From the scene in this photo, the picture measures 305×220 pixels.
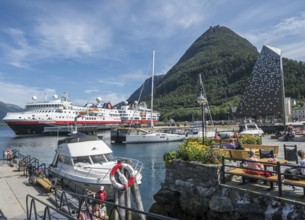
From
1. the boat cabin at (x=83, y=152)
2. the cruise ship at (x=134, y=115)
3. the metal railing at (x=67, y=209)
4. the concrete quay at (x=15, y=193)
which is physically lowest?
the concrete quay at (x=15, y=193)

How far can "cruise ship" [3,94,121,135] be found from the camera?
88.0 metres

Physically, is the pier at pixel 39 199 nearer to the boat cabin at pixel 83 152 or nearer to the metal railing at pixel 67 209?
the metal railing at pixel 67 209

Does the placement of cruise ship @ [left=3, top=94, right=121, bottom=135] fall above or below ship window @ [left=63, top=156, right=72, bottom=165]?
above

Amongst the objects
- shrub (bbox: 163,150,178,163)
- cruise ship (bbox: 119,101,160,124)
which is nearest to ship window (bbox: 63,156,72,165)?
shrub (bbox: 163,150,178,163)

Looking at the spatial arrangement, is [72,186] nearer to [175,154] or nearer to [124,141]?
[175,154]

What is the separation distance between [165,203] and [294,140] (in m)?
21.7

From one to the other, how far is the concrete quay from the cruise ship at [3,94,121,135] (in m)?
69.9

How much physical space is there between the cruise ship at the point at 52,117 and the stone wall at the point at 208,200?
77019mm

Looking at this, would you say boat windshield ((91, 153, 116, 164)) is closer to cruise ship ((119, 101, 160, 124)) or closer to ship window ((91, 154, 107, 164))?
ship window ((91, 154, 107, 164))

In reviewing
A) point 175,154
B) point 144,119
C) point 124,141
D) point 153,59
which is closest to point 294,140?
point 175,154

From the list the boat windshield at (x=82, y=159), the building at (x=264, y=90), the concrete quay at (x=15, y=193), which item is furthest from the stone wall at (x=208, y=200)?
the building at (x=264, y=90)

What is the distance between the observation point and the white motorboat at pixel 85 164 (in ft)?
52.7

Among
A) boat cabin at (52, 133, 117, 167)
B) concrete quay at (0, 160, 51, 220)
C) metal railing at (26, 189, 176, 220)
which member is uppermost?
boat cabin at (52, 133, 117, 167)

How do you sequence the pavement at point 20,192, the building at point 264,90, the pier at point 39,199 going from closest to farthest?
the pavement at point 20,192 < the pier at point 39,199 < the building at point 264,90
